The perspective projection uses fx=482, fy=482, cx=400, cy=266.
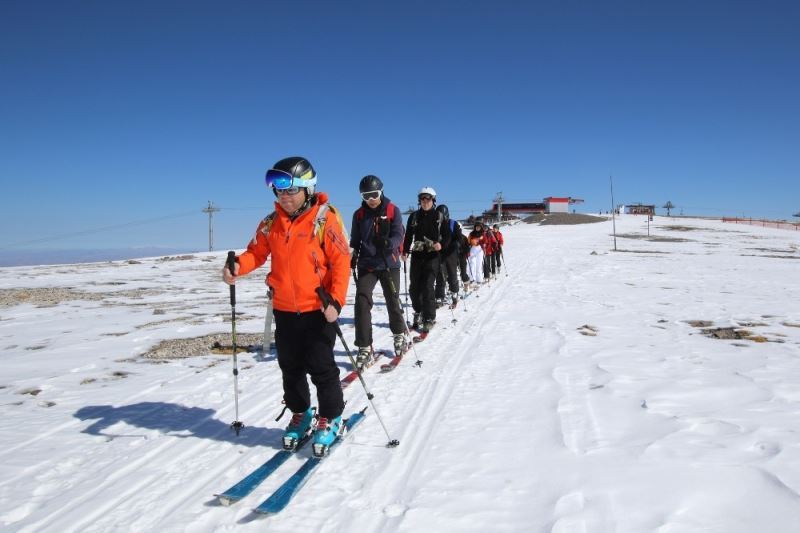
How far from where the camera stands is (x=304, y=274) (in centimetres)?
389

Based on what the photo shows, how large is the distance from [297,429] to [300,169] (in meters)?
2.20

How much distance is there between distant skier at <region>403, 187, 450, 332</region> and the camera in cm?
853

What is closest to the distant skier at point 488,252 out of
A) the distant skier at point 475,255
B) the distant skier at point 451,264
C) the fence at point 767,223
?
the distant skier at point 475,255

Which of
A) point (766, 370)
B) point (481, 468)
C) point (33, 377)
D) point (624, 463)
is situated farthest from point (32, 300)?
point (766, 370)

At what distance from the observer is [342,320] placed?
10492mm

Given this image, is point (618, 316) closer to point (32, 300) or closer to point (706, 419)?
point (706, 419)

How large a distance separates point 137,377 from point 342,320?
15.5ft

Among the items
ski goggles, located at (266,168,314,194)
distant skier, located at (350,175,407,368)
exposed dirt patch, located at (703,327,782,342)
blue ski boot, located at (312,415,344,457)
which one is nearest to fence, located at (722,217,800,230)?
exposed dirt patch, located at (703,327,782,342)

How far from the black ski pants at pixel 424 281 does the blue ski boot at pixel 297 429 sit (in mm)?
4516

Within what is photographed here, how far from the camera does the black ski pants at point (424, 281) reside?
8539 millimetres

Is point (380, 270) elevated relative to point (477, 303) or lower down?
elevated

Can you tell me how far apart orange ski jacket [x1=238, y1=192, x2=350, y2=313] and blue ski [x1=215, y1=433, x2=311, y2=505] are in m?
1.18

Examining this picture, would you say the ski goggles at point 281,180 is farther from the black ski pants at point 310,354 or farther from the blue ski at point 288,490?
the blue ski at point 288,490

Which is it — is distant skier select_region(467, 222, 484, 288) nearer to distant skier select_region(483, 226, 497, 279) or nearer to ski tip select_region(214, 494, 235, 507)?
distant skier select_region(483, 226, 497, 279)
